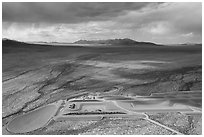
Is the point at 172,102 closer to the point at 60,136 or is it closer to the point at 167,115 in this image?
the point at 167,115

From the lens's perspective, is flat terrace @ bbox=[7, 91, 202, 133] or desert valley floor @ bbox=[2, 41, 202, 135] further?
flat terrace @ bbox=[7, 91, 202, 133]

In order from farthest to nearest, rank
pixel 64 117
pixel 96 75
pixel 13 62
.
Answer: pixel 13 62 → pixel 96 75 → pixel 64 117

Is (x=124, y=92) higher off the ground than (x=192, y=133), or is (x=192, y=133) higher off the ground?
(x=124, y=92)

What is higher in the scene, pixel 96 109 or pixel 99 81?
pixel 99 81

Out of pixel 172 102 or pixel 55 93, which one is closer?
pixel 172 102

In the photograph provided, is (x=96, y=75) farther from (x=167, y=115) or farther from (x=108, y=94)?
(x=167, y=115)

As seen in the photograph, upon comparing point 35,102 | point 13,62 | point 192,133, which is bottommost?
point 192,133

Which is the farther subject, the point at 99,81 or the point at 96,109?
the point at 99,81

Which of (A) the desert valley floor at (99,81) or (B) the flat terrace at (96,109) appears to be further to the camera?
(B) the flat terrace at (96,109)

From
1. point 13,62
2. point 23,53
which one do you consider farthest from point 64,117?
point 23,53

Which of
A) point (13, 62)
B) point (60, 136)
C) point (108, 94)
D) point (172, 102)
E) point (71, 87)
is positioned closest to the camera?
point (60, 136)
